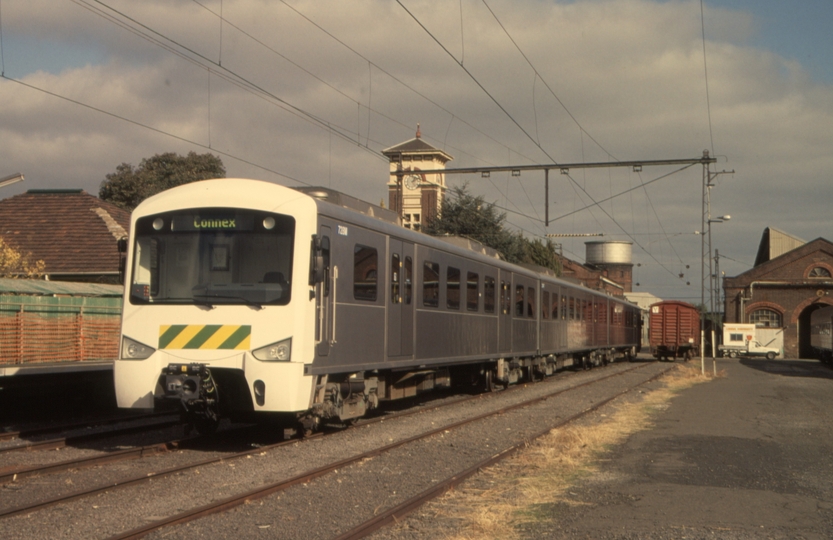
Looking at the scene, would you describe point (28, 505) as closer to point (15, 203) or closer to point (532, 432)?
point (532, 432)

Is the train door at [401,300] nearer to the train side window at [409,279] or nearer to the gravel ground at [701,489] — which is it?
the train side window at [409,279]

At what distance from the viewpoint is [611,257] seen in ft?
359

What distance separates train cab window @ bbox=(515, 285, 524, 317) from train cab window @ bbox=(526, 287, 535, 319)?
0.63m

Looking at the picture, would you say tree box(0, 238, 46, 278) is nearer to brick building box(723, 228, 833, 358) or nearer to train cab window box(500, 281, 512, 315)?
train cab window box(500, 281, 512, 315)

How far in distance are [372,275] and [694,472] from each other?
5.36m

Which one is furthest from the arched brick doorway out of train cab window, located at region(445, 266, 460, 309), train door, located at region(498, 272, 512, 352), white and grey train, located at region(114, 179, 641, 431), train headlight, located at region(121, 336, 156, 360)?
train headlight, located at region(121, 336, 156, 360)

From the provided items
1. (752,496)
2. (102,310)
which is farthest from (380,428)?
(102,310)

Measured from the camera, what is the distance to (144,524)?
695cm

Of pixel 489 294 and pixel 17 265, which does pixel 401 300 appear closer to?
pixel 489 294

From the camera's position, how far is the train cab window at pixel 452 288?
17094mm

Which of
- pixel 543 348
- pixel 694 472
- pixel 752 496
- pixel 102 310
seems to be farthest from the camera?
pixel 543 348

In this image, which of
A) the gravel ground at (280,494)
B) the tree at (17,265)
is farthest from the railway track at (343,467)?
the tree at (17,265)

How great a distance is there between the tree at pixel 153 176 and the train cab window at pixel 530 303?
35066mm

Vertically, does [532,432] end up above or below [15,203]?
below
